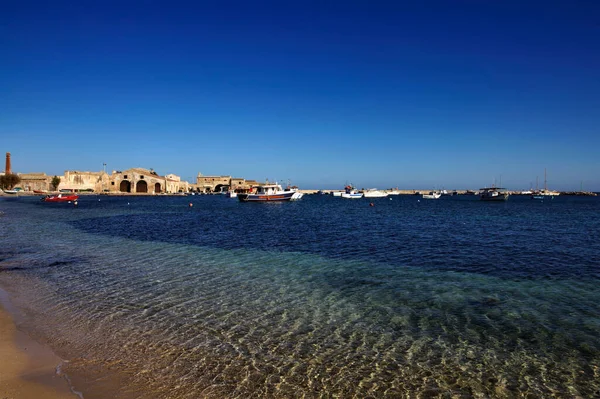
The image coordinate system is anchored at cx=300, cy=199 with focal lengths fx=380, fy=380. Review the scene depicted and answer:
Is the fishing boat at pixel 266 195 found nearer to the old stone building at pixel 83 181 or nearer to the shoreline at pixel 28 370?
the shoreline at pixel 28 370

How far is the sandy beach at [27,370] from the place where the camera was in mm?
5484

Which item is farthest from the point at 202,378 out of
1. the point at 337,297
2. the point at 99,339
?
the point at 337,297

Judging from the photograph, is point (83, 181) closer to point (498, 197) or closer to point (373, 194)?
point (373, 194)

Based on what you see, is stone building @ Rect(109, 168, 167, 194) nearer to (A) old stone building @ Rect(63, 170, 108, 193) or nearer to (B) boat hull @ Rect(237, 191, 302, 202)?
(A) old stone building @ Rect(63, 170, 108, 193)

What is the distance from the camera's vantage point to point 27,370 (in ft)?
20.5

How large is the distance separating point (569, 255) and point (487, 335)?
44.5 ft

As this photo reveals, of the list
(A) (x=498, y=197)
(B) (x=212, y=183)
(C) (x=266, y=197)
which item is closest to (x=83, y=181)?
(B) (x=212, y=183)

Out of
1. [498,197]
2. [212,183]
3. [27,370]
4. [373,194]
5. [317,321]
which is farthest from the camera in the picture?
[212,183]

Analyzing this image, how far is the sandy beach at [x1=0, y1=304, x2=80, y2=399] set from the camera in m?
5.48

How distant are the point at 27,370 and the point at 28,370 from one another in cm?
1

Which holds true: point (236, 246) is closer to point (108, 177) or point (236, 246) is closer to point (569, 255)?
point (569, 255)

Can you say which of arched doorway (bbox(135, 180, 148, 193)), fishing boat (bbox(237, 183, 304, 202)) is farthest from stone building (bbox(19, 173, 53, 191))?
fishing boat (bbox(237, 183, 304, 202))

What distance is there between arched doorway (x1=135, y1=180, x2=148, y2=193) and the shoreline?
140 m

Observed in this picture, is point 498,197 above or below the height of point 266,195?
below
